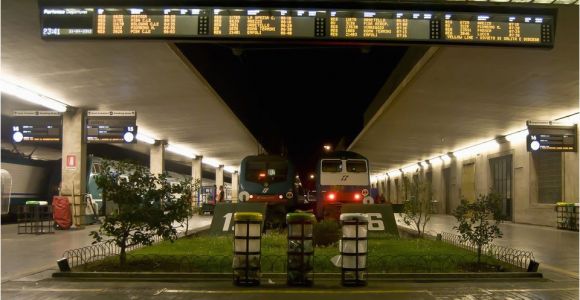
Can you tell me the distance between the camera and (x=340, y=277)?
382 inches

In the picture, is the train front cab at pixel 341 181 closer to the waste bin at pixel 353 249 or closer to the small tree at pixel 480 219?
the small tree at pixel 480 219

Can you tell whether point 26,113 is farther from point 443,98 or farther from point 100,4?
point 443,98

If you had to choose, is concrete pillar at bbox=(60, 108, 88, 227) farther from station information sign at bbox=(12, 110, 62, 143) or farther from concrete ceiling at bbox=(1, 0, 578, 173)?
station information sign at bbox=(12, 110, 62, 143)

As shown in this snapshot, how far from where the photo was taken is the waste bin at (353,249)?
905 centimetres

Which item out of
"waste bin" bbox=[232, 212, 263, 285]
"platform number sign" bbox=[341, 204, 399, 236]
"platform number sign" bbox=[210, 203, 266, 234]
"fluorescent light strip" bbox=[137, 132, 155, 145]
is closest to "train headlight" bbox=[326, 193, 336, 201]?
"platform number sign" bbox=[341, 204, 399, 236]

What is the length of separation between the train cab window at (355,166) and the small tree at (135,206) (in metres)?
12.8

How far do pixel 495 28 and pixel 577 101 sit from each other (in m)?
13.3

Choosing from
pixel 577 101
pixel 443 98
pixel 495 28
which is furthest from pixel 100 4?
pixel 577 101

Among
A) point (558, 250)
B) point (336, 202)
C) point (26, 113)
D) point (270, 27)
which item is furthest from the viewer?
point (336, 202)

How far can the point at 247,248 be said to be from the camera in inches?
354

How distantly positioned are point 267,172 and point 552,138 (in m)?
11.7

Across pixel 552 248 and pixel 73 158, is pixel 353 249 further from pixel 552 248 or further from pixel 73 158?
pixel 73 158

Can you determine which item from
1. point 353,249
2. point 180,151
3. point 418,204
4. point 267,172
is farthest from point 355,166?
point 180,151

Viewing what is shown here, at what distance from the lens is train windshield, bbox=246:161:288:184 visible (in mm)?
23625
